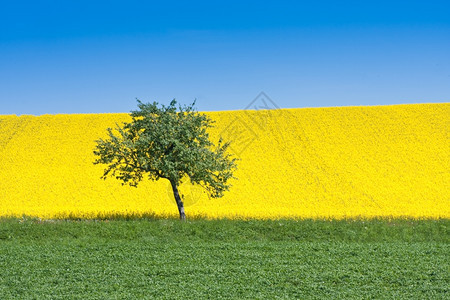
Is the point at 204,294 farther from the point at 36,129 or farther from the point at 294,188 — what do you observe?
the point at 36,129

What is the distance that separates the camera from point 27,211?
2992 cm

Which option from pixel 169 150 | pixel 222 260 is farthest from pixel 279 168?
pixel 222 260

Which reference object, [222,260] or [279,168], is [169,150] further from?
[279,168]

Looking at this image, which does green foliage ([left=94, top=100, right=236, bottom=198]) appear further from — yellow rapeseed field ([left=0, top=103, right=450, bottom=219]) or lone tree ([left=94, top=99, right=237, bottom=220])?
yellow rapeseed field ([left=0, top=103, right=450, bottom=219])

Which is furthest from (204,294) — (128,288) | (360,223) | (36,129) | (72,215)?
(36,129)

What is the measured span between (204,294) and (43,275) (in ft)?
18.8

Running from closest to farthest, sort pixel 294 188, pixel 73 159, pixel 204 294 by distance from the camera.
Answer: pixel 204 294, pixel 294 188, pixel 73 159

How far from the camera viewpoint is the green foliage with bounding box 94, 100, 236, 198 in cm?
2575

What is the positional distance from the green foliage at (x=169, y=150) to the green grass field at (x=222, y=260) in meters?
4.45

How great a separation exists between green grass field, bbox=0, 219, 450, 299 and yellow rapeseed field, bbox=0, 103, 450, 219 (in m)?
6.09

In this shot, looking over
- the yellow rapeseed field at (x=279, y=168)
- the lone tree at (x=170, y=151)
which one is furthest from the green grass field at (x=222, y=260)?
the yellow rapeseed field at (x=279, y=168)

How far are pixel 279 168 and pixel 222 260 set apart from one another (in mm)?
26732

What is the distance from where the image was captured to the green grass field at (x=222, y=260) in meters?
12.2

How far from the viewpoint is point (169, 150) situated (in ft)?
87.2
